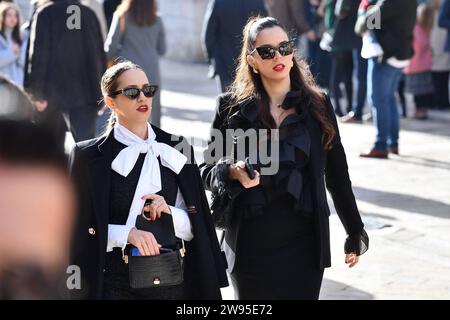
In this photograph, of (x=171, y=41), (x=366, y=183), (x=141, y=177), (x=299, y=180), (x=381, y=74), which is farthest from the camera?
(x=171, y=41)

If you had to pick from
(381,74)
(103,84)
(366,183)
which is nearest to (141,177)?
(103,84)

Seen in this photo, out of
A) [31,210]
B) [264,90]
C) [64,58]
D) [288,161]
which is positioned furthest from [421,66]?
[31,210]

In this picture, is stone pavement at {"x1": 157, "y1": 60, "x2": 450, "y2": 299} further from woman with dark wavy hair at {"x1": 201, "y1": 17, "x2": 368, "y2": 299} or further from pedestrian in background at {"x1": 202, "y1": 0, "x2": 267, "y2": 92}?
woman with dark wavy hair at {"x1": 201, "y1": 17, "x2": 368, "y2": 299}

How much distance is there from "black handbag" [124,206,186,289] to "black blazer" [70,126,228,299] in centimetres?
10

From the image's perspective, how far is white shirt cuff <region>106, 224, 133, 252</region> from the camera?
4.32 meters

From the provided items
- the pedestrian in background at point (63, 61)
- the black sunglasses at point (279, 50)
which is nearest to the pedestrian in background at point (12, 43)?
the pedestrian in background at point (63, 61)

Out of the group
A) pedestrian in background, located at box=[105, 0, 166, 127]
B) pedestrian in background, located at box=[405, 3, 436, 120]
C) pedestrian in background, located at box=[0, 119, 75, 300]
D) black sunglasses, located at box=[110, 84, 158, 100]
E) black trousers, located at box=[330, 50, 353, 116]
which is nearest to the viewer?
pedestrian in background, located at box=[0, 119, 75, 300]

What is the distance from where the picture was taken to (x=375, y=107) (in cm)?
1073

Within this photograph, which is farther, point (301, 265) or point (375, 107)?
point (375, 107)

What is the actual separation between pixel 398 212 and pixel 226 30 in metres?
3.18

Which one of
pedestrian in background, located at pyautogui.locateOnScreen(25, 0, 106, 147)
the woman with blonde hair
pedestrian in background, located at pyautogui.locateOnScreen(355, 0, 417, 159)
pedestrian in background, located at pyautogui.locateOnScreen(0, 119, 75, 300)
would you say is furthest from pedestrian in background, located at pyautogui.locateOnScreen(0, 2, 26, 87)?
pedestrian in background, located at pyautogui.locateOnScreen(0, 119, 75, 300)

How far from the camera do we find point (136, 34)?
10648 millimetres
